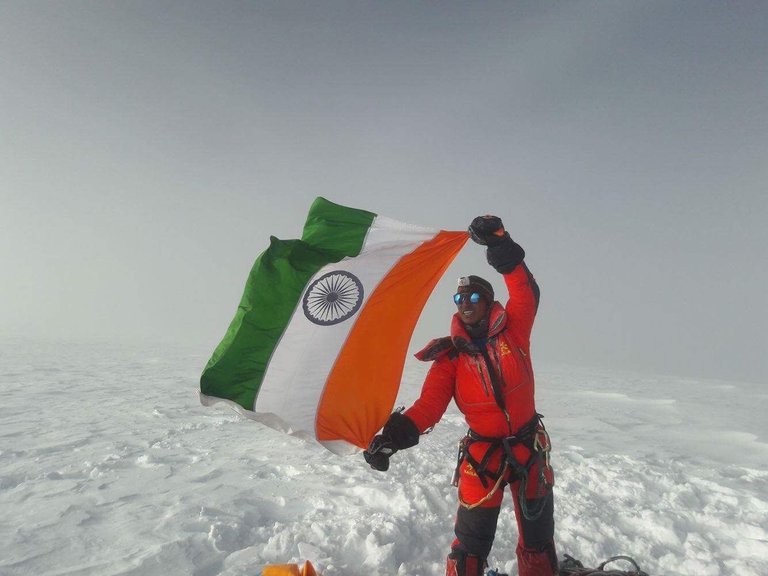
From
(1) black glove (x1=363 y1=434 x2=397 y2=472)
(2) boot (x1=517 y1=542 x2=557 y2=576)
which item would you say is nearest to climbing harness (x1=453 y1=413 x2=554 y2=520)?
(2) boot (x1=517 y1=542 x2=557 y2=576)

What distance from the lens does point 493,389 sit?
3.12 metres

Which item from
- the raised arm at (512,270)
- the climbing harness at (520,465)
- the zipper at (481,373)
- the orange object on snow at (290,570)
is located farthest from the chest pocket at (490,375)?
the orange object on snow at (290,570)

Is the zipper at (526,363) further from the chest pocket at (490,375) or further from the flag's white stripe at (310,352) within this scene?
the flag's white stripe at (310,352)

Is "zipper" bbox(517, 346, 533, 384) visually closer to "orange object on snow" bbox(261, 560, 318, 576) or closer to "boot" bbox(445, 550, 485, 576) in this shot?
"boot" bbox(445, 550, 485, 576)

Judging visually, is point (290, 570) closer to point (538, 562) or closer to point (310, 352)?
point (310, 352)

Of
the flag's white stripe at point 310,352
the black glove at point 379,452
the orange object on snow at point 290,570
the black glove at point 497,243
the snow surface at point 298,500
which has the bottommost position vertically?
the snow surface at point 298,500

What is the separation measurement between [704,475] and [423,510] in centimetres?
517

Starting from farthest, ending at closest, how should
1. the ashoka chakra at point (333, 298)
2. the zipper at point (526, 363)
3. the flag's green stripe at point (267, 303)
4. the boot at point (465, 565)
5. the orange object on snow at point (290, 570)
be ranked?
the ashoka chakra at point (333, 298), the flag's green stripe at point (267, 303), the zipper at point (526, 363), the boot at point (465, 565), the orange object on snow at point (290, 570)

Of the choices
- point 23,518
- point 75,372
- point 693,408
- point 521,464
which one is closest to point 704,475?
point 521,464

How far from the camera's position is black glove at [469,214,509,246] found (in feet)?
10.6

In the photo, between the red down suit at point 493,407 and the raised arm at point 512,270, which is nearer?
the red down suit at point 493,407

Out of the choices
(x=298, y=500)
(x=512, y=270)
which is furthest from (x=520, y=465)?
(x=298, y=500)

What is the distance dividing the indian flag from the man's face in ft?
2.52

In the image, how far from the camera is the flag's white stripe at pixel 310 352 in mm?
3691
